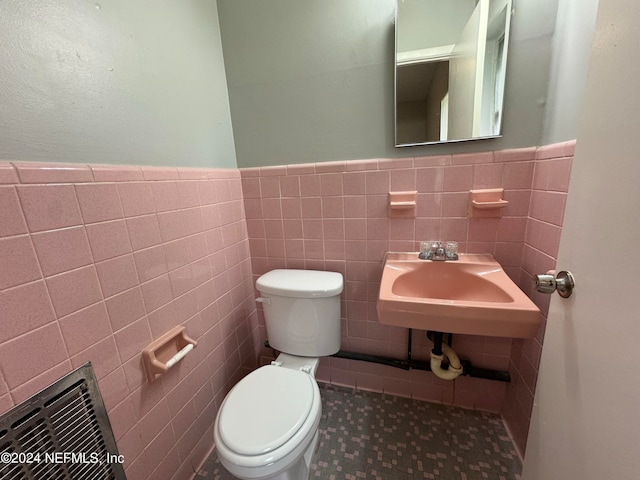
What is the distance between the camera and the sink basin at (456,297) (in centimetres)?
82

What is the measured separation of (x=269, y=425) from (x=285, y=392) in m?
0.15

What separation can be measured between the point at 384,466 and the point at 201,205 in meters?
1.45

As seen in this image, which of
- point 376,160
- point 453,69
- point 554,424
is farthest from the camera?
point 376,160

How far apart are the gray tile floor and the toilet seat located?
445 mm

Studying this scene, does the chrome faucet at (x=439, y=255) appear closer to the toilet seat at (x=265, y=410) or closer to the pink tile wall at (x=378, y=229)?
the pink tile wall at (x=378, y=229)

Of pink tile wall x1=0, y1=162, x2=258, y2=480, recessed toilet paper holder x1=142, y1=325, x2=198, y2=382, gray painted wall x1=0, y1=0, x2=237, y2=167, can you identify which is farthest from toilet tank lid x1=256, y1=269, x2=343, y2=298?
gray painted wall x1=0, y1=0, x2=237, y2=167

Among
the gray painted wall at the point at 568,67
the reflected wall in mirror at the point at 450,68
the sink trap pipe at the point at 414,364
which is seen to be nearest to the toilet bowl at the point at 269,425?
the sink trap pipe at the point at 414,364

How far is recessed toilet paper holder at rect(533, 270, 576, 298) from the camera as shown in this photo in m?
0.57

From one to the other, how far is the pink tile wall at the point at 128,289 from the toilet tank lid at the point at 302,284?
0.25m

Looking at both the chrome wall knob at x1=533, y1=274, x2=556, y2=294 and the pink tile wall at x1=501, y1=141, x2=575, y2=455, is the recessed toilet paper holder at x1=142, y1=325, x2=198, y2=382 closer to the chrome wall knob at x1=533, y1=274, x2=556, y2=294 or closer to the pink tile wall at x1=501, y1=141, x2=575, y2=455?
the chrome wall knob at x1=533, y1=274, x2=556, y2=294

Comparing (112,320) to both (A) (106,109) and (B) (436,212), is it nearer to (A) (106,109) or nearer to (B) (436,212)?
(A) (106,109)

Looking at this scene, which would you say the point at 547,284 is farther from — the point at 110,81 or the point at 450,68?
the point at 110,81

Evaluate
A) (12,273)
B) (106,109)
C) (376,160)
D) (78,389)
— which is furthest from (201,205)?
(376,160)

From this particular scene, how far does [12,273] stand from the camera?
23.0 inches
